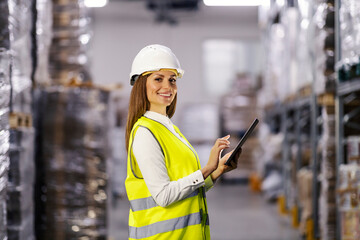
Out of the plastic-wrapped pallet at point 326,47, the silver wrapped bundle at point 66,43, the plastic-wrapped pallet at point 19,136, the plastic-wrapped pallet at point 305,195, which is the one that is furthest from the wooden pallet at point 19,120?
the plastic-wrapped pallet at point 305,195

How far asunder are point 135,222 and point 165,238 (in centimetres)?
15

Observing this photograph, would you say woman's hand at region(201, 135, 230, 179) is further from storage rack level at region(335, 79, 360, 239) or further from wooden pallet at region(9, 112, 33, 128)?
storage rack level at region(335, 79, 360, 239)

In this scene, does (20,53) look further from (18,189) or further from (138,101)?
(138,101)

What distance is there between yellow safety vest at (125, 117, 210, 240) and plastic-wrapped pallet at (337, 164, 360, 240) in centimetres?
187

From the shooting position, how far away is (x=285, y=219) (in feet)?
23.1

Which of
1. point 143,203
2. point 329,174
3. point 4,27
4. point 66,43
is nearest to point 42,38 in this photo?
point 66,43

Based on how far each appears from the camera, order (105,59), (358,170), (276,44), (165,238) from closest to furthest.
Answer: (165,238), (358,170), (276,44), (105,59)

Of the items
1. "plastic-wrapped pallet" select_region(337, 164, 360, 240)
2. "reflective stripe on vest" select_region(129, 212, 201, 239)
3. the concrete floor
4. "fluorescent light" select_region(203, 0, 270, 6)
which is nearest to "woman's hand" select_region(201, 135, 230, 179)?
"reflective stripe on vest" select_region(129, 212, 201, 239)

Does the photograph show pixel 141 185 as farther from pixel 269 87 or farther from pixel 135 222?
pixel 269 87

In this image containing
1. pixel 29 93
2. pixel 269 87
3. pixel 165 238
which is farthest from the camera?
pixel 269 87

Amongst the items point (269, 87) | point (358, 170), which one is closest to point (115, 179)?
point (269, 87)

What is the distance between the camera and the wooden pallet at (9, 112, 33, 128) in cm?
337

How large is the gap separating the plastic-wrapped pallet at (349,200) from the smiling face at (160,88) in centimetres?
198

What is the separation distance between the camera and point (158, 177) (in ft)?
6.25
